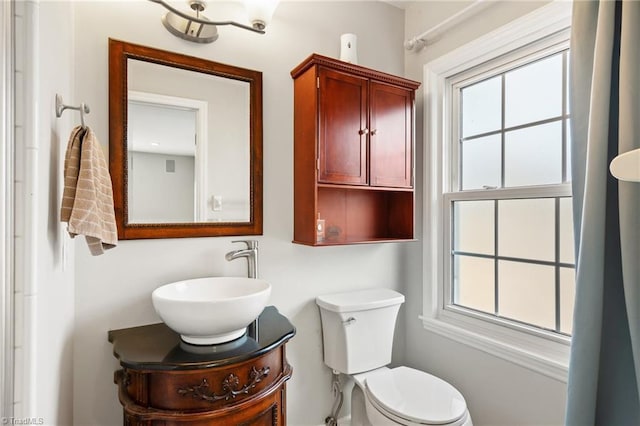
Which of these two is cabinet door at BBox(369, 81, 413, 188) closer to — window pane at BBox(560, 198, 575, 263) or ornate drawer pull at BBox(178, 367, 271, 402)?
window pane at BBox(560, 198, 575, 263)

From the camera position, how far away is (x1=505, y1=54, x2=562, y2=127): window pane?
4.93 feet

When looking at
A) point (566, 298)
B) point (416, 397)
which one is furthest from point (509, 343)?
point (416, 397)

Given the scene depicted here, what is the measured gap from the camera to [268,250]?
170 centimetres

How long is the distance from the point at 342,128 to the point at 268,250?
0.72 m

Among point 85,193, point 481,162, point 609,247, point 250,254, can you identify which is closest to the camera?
point 85,193

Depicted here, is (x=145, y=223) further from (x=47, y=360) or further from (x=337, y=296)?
(x=337, y=296)

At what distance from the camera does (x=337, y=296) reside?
6.06ft

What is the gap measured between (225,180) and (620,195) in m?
1.45

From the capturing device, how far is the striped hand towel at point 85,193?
3.06 feet

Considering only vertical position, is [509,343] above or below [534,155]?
below

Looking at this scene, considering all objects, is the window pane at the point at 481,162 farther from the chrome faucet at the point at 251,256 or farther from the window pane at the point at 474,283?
the chrome faucet at the point at 251,256

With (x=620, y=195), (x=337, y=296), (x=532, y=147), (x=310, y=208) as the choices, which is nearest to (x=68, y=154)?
(x=310, y=208)

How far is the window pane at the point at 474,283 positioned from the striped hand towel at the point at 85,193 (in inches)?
67.6

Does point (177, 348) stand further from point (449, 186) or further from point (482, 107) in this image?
point (482, 107)
